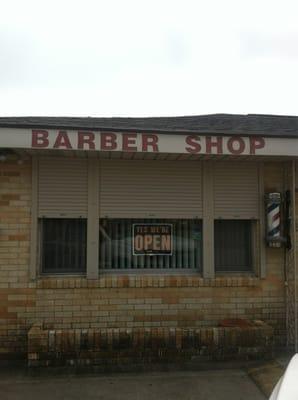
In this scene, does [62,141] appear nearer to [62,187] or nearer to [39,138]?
[39,138]

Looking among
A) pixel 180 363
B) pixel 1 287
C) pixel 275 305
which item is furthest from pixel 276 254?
pixel 1 287

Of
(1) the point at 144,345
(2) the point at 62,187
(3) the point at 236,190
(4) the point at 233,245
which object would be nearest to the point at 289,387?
(1) the point at 144,345

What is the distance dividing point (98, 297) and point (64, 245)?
904mm

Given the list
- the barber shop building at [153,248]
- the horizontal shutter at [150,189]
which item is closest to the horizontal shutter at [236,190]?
the barber shop building at [153,248]

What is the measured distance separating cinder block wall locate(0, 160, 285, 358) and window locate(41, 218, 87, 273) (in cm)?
22

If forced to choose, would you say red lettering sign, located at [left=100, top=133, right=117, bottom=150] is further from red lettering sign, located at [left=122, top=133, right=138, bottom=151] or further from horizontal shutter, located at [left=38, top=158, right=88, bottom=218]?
horizontal shutter, located at [left=38, top=158, right=88, bottom=218]

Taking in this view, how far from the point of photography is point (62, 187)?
6.06 m

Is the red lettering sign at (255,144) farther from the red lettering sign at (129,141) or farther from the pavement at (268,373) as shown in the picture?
the pavement at (268,373)

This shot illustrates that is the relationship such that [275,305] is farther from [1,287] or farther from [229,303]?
[1,287]

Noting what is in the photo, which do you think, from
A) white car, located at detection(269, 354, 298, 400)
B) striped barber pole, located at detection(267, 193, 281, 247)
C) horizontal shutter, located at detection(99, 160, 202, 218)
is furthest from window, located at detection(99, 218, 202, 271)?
white car, located at detection(269, 354, 298, 400)

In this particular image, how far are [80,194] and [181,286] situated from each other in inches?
78.6

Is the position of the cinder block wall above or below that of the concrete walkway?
above

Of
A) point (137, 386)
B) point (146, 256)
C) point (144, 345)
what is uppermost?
point (146, 256)

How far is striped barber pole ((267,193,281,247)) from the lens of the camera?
20.4 ft
